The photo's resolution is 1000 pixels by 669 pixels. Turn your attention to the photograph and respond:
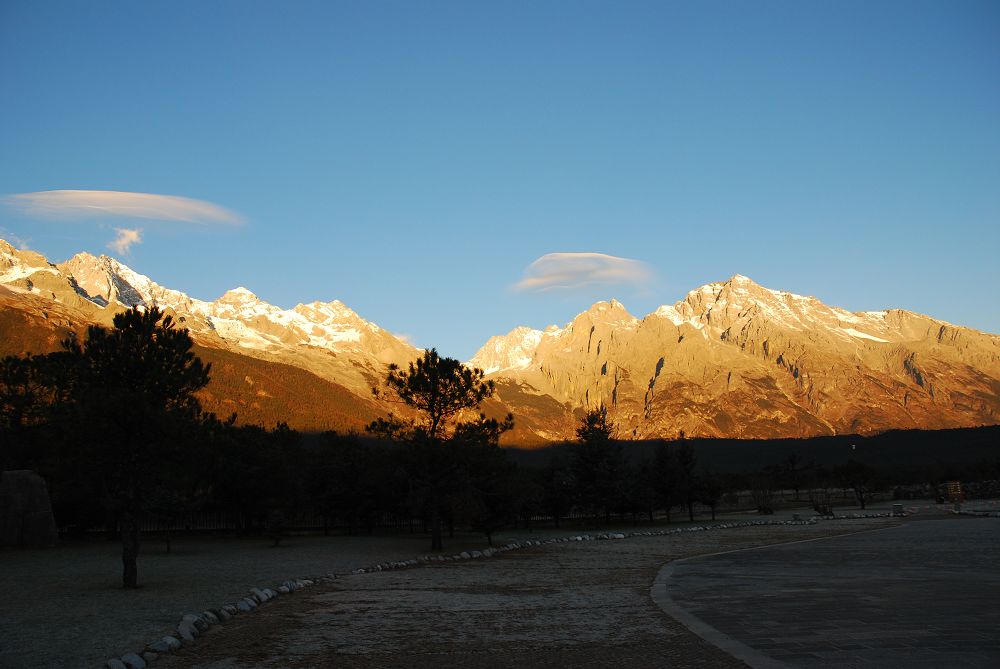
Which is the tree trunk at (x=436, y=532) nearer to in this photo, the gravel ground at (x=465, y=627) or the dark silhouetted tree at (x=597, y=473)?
the gravel ground at (x=465, y=627)

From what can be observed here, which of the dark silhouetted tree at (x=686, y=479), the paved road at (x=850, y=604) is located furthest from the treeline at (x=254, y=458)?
the paved road at (x=850, y=604)

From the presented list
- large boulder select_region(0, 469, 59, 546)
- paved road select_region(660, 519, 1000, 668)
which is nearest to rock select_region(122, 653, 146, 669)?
paved road select_region(660, 519, 1000, 668)

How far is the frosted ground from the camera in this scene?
13383 mm

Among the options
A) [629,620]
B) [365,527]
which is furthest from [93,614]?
[365,527]

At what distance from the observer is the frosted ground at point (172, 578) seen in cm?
1338

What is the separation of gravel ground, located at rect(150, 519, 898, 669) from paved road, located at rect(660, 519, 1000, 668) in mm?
951

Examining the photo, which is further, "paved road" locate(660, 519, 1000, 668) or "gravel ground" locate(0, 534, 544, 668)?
"gravel ground" locate(0, 534, 544, 668)

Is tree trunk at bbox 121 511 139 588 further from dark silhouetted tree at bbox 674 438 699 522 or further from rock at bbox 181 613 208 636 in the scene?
dark silhouetted tree at bbox 674 438 699 522

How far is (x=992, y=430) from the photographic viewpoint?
177 metres

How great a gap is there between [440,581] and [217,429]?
8.06m

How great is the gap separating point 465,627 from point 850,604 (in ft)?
24.7

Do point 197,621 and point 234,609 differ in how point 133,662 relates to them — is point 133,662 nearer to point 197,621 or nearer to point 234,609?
point 197,621

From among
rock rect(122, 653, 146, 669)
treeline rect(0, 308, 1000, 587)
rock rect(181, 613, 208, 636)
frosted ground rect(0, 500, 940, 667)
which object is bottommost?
frosted ground rect(0, 500, 940, 667)

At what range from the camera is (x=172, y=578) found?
79.5 feet
